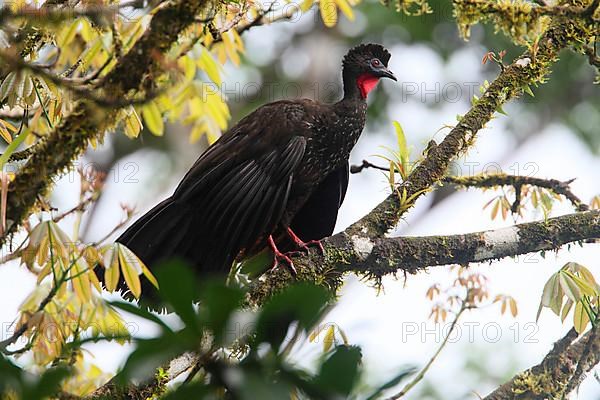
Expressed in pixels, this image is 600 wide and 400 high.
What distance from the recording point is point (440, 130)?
3.17 m

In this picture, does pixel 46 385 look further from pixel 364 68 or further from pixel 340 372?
pixel 364 68

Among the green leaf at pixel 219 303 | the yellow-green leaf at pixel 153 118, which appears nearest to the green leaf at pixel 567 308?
the yellow-green leaf at pixel 153 118

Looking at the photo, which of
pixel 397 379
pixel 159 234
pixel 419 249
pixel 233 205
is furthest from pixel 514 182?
pixel 397 379

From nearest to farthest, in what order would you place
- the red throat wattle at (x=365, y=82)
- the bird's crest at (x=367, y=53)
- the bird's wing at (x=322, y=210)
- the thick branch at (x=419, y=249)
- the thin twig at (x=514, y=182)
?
the thick branch at (x=419, y=249), the thin twig at (x=514, y=182), the bird's wing at (x=322, y=210), the red throat wattle at (x=365, y=82), the bird's crest at (x=367, y=53)

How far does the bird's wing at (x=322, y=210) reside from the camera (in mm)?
3371

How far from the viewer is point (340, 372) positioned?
692 millimetres

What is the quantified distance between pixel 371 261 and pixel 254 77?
5.30 metres

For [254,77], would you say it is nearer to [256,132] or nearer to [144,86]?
[256,132]

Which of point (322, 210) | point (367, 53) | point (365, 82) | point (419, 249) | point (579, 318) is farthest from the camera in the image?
point (367, 53)

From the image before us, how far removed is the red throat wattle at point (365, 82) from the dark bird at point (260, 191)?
0.10 metres

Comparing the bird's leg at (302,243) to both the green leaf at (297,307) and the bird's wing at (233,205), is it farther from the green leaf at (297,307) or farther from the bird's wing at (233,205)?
the green leaf at (297,307)

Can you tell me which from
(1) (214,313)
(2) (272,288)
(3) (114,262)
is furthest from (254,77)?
(1) (214,313)

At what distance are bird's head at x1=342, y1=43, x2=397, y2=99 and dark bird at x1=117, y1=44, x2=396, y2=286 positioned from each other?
0.12 m

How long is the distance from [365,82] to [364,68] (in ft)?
0.25
